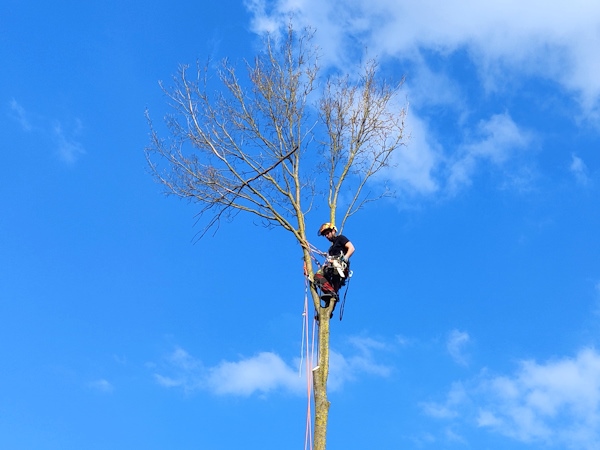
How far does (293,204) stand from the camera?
10469 mm

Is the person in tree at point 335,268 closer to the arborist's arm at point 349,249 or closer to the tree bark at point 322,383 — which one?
the arborist's arm at point 349,249

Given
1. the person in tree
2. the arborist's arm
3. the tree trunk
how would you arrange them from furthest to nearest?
1. the arborist's arm
2. the person in tree
3. the tree trunk

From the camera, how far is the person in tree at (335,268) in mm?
9789

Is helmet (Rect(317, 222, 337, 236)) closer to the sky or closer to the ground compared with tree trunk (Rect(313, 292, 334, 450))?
closer to the sky

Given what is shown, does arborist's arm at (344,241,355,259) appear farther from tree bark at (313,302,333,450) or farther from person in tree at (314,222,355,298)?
tree bark at (313,302,333,450)

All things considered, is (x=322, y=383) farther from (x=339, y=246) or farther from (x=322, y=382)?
(x=339, y=246)

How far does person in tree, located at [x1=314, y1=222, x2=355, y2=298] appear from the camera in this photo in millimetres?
9789

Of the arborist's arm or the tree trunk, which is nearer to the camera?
the tree trunk

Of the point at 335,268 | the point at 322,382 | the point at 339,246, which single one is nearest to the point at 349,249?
the point at 339,246

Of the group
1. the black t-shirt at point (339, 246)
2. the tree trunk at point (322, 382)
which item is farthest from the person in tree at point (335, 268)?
the tree trunk at point (322, 382)

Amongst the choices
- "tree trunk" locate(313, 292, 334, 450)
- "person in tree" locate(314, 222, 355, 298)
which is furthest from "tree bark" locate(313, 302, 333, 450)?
"person in tree" locate(314, 222, 355, 298)

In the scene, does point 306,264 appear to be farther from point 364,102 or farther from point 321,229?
point 364,102

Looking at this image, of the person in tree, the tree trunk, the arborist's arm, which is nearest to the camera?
the tree trunk

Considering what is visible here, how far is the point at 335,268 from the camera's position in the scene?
9.89 meters
